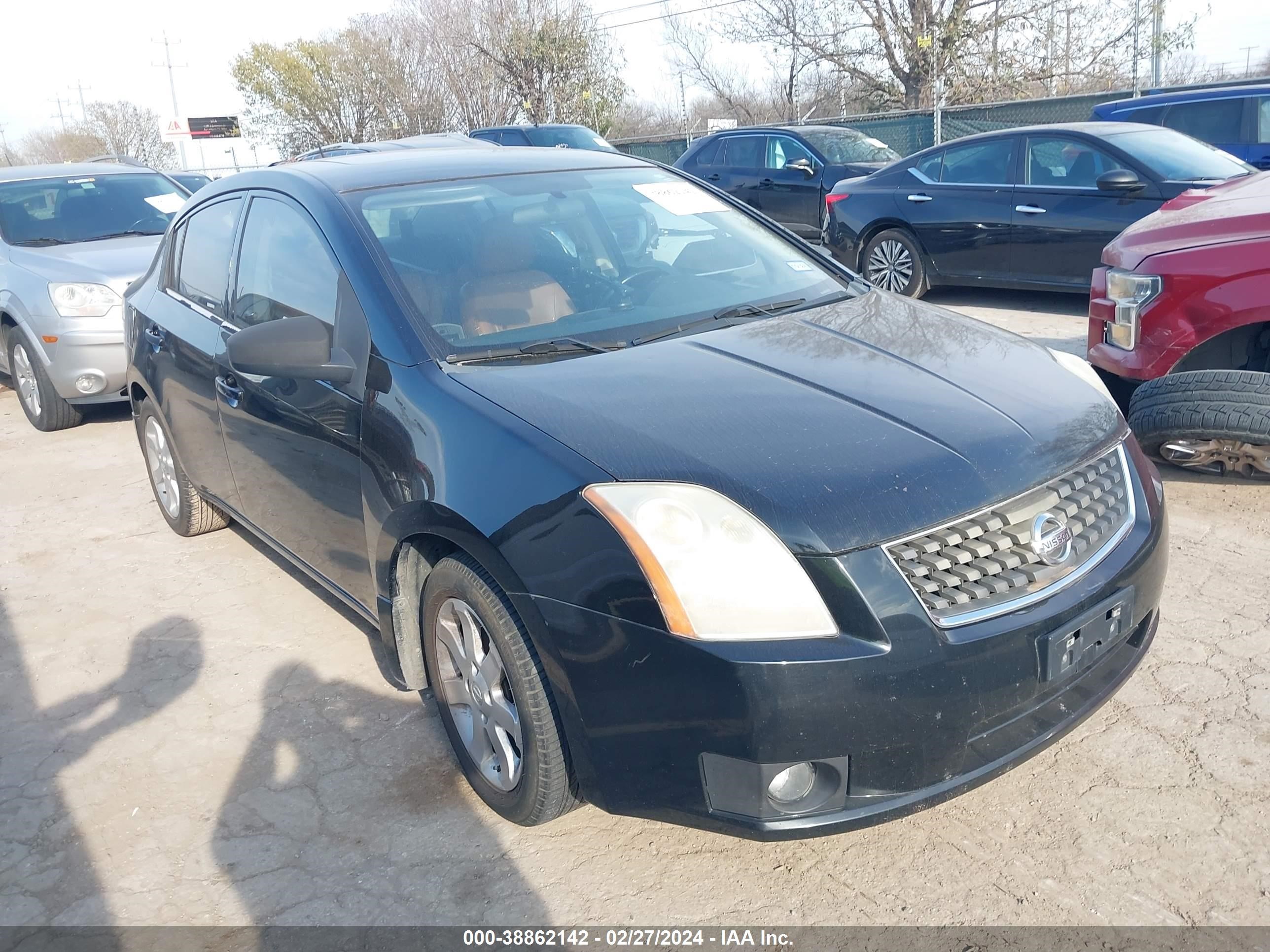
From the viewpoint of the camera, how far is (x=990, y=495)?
7.30 feet

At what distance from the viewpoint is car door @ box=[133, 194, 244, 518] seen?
3.91 m

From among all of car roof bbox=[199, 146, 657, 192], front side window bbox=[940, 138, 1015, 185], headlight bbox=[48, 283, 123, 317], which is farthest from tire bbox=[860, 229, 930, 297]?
headlight bbox=[48, 283, 123, 317]

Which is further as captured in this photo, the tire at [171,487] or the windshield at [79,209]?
the windshield at [79,209]

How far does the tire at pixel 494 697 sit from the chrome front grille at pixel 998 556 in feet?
2.82

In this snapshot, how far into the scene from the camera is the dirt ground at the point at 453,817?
2404 mm

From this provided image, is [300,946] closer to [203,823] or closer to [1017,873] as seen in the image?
[203,823]

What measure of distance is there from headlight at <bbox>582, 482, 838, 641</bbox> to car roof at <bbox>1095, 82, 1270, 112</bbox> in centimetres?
990

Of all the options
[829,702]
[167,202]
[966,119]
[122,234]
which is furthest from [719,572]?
[966,119]

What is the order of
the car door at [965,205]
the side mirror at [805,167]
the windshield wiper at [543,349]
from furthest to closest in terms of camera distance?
the side mirror at [805,167] → the car door at [965,205] → the windshield wiper at [543,349]

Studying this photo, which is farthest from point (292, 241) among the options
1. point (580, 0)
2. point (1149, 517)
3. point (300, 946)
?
point (580, 0)

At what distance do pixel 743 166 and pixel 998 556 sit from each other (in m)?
11.3

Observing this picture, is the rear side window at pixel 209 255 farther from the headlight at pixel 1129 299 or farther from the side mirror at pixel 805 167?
the side mirror at pixel 805 167

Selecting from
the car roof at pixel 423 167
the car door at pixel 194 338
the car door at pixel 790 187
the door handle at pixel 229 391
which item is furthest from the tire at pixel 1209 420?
the car door at pixel 790 187

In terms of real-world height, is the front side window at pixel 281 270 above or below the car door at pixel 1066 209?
above
